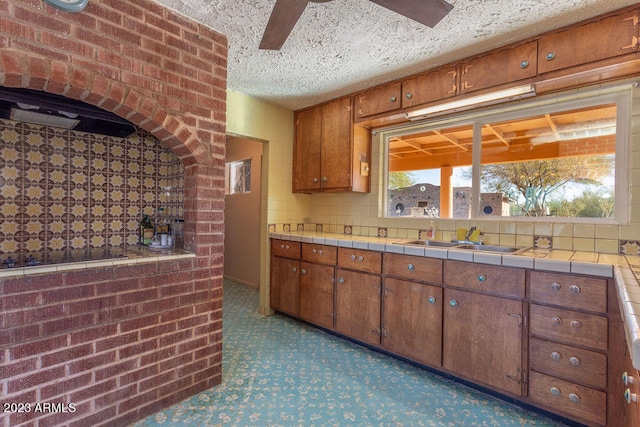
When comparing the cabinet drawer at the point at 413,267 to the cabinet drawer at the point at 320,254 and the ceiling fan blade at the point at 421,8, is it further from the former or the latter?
the ceiling fan blade at the point at 421,8

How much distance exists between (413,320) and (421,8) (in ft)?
6.52

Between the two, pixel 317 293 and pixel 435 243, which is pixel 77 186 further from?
pixel 435 243

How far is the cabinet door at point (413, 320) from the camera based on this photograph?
2.22 metres

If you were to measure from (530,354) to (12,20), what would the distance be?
10.1ft

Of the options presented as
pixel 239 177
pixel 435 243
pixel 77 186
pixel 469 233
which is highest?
pixel 239 177

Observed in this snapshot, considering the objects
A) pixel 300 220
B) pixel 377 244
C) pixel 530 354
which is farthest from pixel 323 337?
pixel 530 354

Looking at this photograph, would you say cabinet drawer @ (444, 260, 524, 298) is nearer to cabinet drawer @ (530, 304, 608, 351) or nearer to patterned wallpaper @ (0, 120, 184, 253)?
cabinet drawer @ (530, 304, 608, 351)

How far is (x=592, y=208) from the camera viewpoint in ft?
7.16

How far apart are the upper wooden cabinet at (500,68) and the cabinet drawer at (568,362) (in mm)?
1686

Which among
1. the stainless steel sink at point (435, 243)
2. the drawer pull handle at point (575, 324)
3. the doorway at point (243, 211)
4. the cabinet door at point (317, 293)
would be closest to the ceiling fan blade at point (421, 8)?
the stainless steel sink at point (435, 243)

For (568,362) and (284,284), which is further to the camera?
(284,284)

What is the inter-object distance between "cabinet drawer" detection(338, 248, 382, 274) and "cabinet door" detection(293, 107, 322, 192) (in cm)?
95

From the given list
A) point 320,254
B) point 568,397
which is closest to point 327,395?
point 320,254

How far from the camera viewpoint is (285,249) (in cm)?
333
